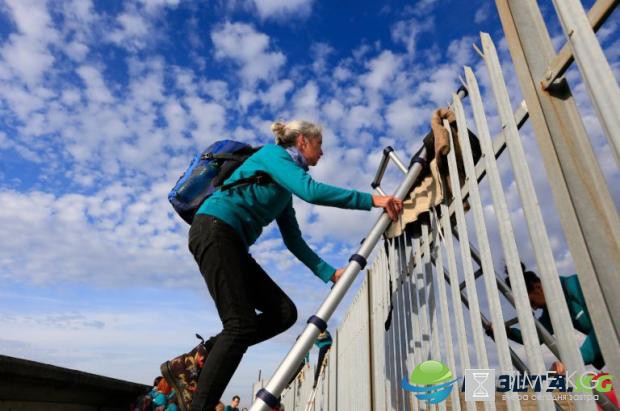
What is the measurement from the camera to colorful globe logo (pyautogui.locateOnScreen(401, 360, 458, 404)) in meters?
1.70

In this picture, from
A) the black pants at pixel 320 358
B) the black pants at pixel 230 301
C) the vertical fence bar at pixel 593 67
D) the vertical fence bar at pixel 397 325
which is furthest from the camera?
the black pants at pixel 320 358

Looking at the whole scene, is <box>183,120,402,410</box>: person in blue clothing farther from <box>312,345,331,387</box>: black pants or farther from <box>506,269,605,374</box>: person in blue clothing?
<box>312,345,331,387</box>: black pants

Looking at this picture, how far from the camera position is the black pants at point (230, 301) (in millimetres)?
1845

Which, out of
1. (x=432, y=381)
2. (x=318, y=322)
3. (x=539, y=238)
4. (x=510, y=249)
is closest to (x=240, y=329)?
(x=318, y=322)

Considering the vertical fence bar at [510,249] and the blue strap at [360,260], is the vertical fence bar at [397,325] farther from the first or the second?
the vertical fence bar at [510,249]

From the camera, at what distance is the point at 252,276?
2309mm

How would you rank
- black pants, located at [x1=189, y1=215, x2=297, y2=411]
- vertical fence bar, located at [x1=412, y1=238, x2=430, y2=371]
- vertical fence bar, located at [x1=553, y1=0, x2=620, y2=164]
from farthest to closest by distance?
vertical fence bar, located at [x1=412, y1=238, x2=430, y2=371], black pants, located at [x1=189, y1=215, x2=297, y2=411], vertical fence bar, located at [x1=553, y1=0, x2=620, y2=164]

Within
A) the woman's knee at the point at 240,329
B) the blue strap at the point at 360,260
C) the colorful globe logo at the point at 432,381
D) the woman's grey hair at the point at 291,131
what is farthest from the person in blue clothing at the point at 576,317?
the woman's grey hair at the point at 291,131

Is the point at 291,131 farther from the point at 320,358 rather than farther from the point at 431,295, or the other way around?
the point at 320,358

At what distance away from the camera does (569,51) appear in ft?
3.61

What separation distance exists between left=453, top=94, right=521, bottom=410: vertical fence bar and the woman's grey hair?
3.70 ft


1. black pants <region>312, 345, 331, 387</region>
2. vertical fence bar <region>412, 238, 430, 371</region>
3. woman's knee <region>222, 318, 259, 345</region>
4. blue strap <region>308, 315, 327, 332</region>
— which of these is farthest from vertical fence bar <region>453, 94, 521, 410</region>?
black pants <region>312, 345, 331, 387</region>

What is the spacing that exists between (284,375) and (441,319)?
752 millimetres

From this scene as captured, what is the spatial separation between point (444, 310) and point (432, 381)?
322mm
